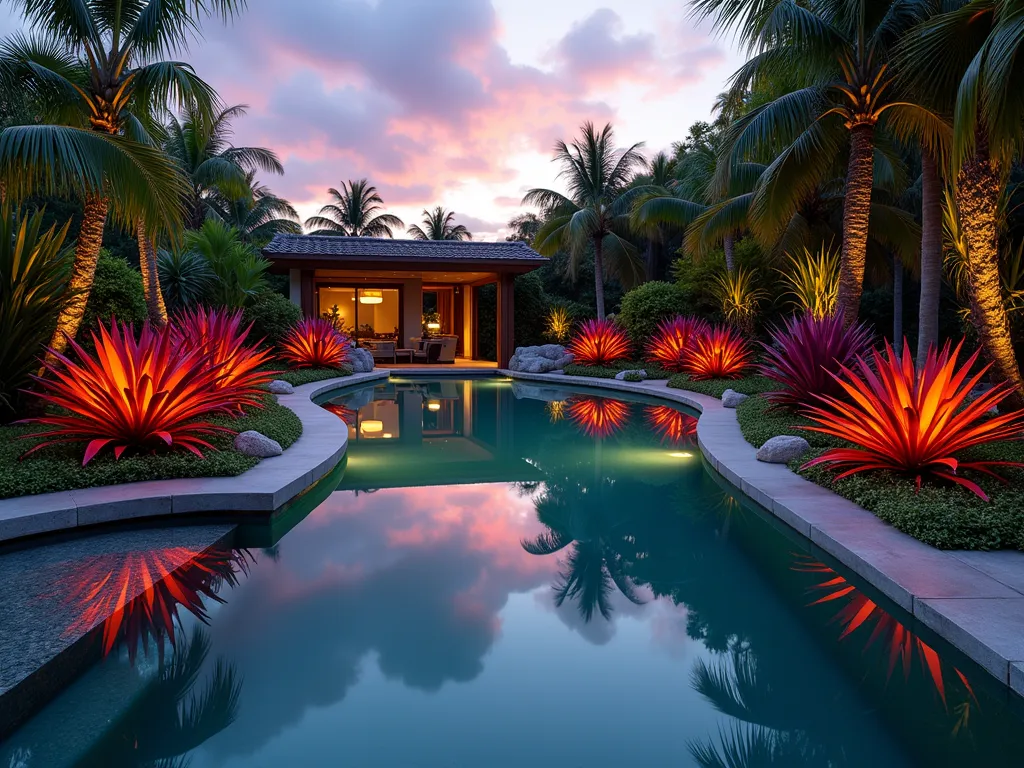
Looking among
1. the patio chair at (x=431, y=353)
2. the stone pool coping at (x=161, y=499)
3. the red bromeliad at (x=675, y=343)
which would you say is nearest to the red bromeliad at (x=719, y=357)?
the red bromeliad at (x=675, y=343)

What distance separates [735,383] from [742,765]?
10.4m

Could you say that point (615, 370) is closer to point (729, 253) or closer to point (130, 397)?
point (729, 253)

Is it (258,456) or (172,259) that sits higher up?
(172,259)

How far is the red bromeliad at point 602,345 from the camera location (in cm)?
1697

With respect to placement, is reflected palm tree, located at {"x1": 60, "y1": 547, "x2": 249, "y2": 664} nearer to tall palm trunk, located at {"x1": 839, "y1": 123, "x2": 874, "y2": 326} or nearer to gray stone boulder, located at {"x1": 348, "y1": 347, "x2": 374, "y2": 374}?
tall palm trunk, located at {"x1": 839, "y1": 123, "x2": 874, "y2": 326}

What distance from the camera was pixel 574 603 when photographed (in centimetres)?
378

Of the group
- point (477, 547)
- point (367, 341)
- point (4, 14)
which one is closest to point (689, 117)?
point (367, 341)

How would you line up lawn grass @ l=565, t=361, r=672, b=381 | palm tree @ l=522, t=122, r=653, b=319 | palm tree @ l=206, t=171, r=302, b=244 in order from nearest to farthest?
1. lawn grass @ l=565, t=361, r=672, b=381
2. palm tree @ l=522, t=122, r=653, b=319
3. palm tree @ l=206, t=171, r=302, b=244

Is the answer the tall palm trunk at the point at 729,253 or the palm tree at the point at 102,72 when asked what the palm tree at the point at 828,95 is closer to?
the tall palm trunk at the point at 729,253

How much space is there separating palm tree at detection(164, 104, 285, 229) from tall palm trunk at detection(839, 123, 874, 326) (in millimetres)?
15014

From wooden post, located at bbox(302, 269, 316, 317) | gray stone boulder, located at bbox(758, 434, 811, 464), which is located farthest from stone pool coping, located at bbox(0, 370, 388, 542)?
wooden post, located at bbox(302, 269, 316, 317)

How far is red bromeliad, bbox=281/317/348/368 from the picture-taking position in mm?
15477

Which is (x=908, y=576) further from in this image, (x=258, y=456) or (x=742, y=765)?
(x=258, y=456)

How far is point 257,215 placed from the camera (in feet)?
101
